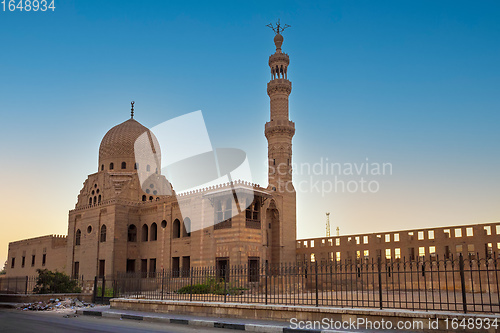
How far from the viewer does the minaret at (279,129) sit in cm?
3556

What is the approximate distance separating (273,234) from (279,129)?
861cm

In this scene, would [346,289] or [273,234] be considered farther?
[273,234]

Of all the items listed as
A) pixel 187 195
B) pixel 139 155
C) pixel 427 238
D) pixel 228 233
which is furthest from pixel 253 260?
pixel 139 155

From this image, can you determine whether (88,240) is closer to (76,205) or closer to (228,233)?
(76,205)

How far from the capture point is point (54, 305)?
1939cm

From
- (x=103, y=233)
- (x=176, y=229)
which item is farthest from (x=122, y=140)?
(x=176, y=229)

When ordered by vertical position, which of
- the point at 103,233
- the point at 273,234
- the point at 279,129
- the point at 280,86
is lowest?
the point at 273,234

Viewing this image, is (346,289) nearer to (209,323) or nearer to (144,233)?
(209,323)

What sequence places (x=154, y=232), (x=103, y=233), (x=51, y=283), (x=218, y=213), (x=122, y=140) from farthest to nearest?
(x=122, y=140), (x=103, y=233), (x=154, y=232), (x=218, y=213), (x=51, y=283)

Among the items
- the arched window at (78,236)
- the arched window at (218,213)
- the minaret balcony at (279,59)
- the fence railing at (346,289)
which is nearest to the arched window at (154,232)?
the fence railing at (346,289)

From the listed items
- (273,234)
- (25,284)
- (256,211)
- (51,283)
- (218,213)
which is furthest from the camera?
(273,234)

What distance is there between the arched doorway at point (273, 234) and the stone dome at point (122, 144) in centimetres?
1498

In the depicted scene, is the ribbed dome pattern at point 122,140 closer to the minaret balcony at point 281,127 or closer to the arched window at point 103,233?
the arched window at point 103,233

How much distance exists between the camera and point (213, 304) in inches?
542
